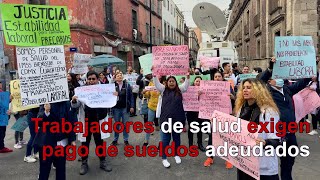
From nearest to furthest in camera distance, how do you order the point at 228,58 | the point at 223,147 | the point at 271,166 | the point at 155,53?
the point at 271,166
the point at 223,147
the point at 155,53
the point at 228,58

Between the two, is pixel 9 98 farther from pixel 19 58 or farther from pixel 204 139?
pixel 204 139

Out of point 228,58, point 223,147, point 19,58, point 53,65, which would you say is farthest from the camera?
point 228,58

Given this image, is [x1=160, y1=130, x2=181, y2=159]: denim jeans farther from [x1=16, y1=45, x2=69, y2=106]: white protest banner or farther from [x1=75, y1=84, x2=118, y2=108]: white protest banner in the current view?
[x1=16, y1=45, x2=69, y2=106]: white protest banner

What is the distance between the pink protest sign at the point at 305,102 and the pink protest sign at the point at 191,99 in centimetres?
179

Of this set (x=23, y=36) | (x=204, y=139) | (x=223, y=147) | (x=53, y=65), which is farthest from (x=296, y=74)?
(x=23, y=36)

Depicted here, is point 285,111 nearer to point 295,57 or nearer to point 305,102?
point 295,57

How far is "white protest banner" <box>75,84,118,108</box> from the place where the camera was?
4688mm

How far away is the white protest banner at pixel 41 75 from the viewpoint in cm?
390

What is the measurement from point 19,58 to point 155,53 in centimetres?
244

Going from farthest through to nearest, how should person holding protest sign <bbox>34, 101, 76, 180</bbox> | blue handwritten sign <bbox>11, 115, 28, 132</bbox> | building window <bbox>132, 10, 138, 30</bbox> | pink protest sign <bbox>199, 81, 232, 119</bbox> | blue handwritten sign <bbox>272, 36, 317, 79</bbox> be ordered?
1. building window <bbox>132, 10, 138, 30</bbox>
2. blue handwritten sign <bbox>11, 115, 28, 132</bbox>
3. pink protest sign <bbox>199, 81, 232, 119</bbox>
4. blue handwritten sign <bbox>272, 36, 317, 79</bbox>
5. person holding protest sign <bbox>34, 101, 76, 180</bbox>

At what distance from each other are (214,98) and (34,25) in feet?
10.6

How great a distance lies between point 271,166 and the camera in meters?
2.83

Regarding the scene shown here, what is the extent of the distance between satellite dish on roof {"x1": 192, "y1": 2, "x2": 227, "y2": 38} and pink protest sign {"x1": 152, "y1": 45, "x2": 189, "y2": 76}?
1043 centimetres

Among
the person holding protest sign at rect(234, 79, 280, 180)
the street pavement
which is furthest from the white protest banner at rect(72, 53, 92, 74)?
the person holding protest sign at rect(234, 79, 280, 180)
